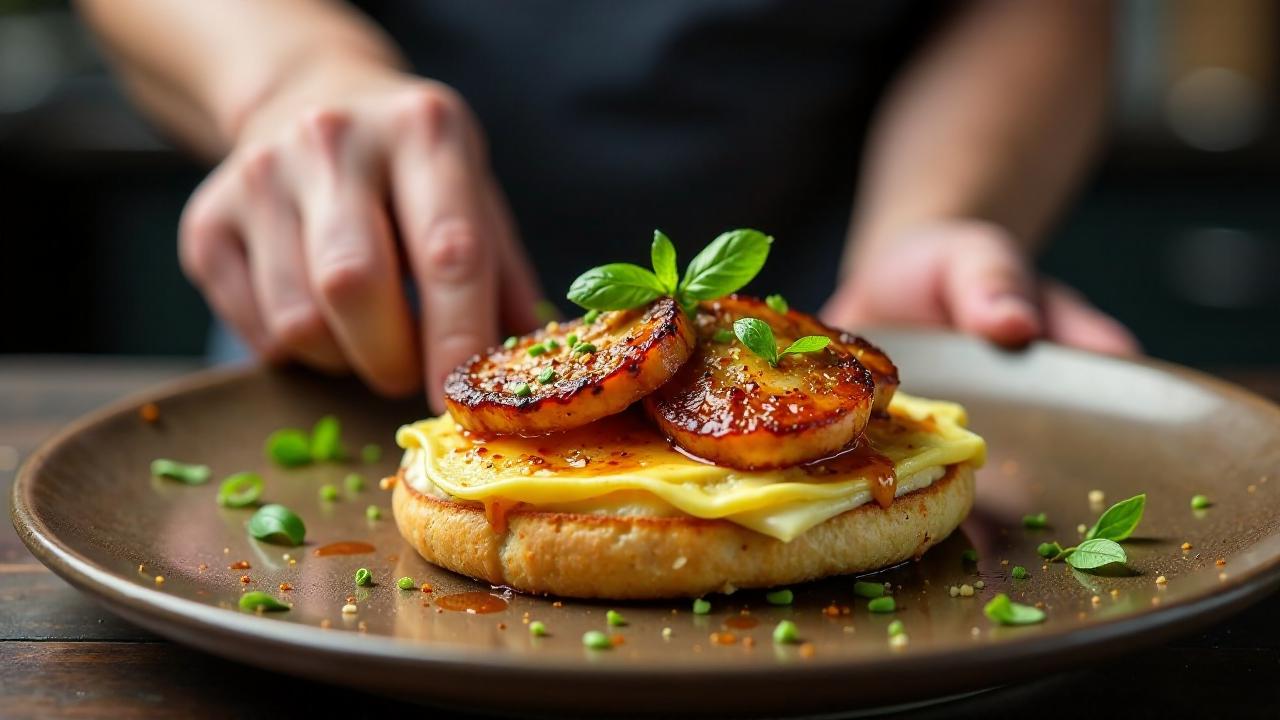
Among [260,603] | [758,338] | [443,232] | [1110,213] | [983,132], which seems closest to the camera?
[260,603]

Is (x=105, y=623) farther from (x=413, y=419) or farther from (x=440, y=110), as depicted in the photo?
(x=440, y=110)

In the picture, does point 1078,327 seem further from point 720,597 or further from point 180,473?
point 180,473

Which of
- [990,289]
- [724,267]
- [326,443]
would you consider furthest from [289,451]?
[990,289]

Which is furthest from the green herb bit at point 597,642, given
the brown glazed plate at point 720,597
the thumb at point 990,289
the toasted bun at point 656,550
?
the thumb at point 990,289

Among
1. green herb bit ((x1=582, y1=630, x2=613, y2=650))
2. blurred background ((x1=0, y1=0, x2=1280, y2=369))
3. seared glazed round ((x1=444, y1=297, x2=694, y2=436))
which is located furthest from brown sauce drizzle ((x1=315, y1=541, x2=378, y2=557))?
blurred background ((x1=0, y1=0, x2=1280, y2=369))

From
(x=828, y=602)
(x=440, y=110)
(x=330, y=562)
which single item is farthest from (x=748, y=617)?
(x=440, y=110)

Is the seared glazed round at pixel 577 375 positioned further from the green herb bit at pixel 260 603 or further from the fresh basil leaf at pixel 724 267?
the green herb bit at pixel 260 603
